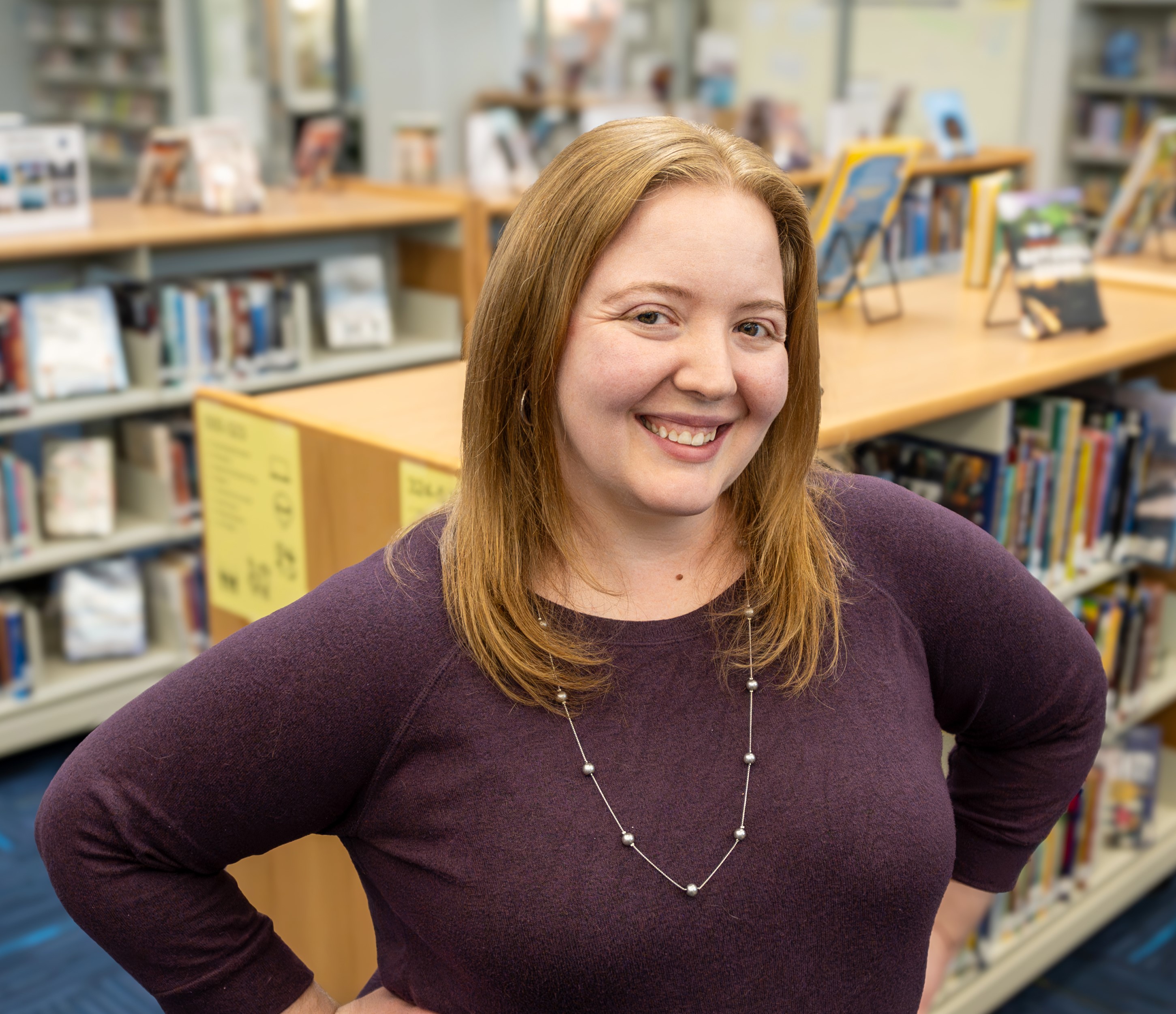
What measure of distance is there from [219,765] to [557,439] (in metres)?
0.39

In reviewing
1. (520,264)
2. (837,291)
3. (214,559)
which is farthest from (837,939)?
(837,291)

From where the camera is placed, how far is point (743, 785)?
1070 millimetres

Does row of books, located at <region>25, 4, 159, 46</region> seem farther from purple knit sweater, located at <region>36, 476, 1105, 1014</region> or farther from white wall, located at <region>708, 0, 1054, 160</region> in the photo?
purple knit sweater, located at <region>36, 476, 1105, 1014</region>

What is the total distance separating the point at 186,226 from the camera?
338cm

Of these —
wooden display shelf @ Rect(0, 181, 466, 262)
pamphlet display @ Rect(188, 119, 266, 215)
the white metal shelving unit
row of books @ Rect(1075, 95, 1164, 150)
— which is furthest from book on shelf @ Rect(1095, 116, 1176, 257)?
row of books @ Rect(1075, 95, 1164, 150)

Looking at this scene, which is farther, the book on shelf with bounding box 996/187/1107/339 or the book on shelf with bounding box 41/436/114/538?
the book on shelf with bounding box 41/436/114/538

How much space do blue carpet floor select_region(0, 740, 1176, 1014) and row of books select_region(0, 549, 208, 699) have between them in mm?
545

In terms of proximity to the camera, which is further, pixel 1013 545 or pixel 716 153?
pixel 1013 545

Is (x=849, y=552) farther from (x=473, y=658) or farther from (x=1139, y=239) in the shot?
(x=1139, y=239)

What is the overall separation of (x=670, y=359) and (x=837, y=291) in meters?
1.46

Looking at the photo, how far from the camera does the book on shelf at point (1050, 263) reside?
2.24 meters

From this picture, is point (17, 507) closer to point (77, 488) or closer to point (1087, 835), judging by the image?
point (77, 488)

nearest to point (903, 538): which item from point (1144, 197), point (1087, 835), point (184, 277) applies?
point (1087, 835)

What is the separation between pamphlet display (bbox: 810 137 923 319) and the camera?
7.54ft
